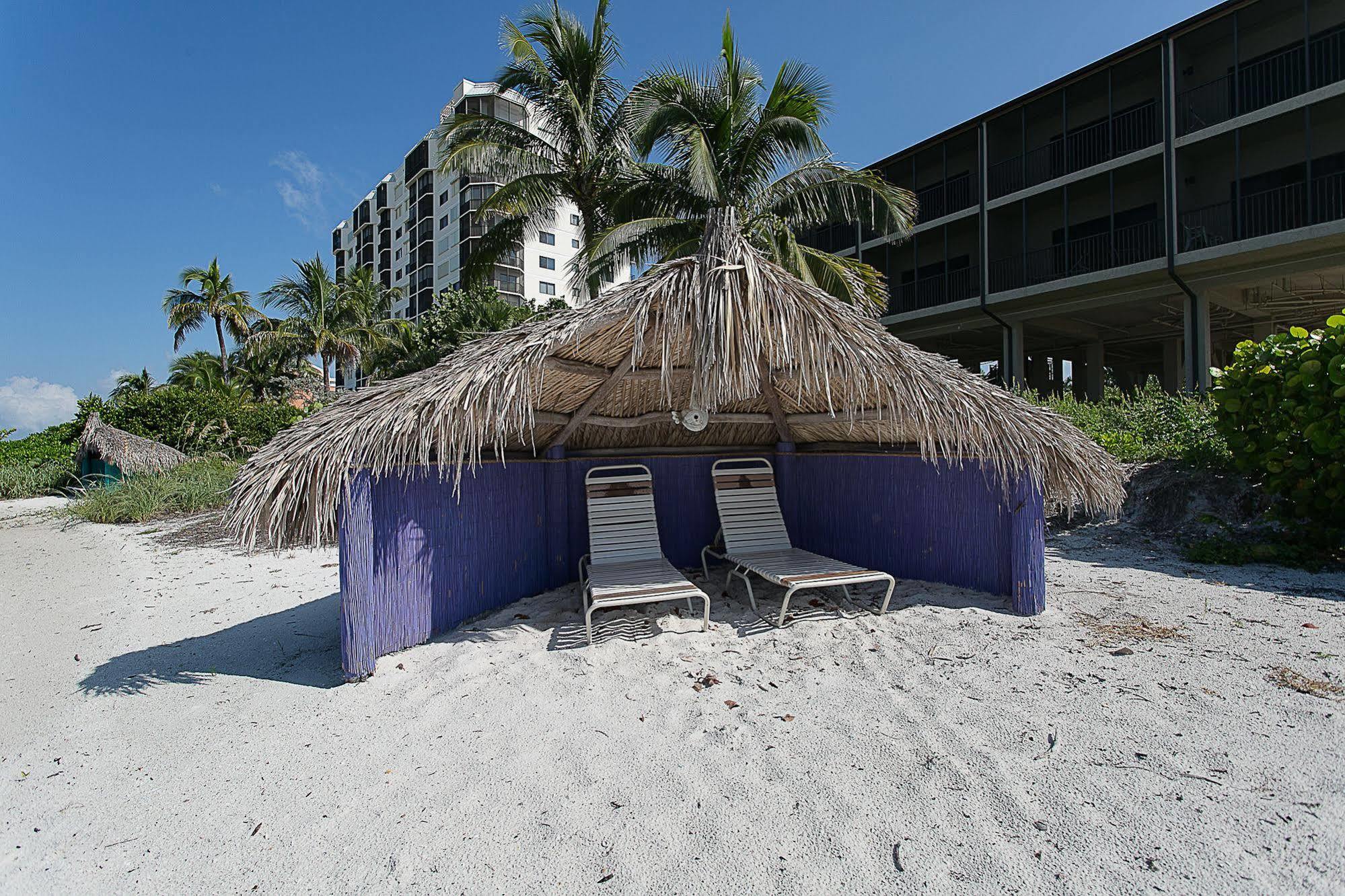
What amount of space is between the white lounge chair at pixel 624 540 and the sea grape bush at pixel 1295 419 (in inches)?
211

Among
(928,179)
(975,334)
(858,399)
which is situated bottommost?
(858,399)

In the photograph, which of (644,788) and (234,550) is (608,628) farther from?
(234,550)

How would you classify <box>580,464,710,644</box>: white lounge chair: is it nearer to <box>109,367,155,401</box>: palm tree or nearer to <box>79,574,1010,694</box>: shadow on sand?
<box>79,574,1010,694</box>: shadow on sand

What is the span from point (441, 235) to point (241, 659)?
43.7 metres

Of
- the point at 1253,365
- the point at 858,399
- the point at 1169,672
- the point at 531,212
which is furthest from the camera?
the point at 531,212

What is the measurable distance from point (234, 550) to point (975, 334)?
66.1 feet

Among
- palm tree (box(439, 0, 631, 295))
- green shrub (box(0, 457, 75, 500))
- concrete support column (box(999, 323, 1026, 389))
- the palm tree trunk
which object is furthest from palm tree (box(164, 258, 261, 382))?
concrete support column (box(999, 323, 1026, 389))

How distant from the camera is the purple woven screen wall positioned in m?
3.80

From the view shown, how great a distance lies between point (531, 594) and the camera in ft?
17.6

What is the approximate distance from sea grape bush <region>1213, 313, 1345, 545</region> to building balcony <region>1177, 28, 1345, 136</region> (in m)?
10.7

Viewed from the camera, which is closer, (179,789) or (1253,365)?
(179,789)

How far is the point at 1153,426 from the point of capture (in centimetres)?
872

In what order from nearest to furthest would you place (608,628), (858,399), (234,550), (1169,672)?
(1169,672) < (608,628) < (858,399) < (234,550)

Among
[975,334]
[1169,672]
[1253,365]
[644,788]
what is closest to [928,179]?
[975,334]
